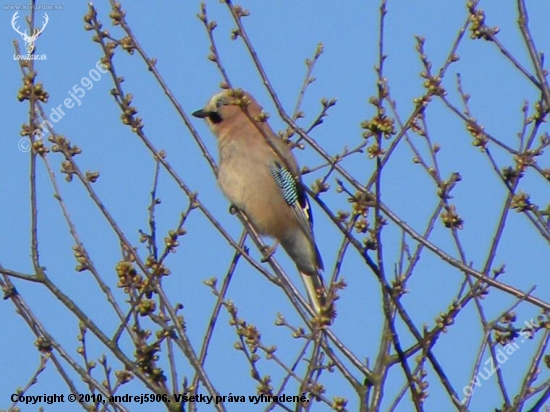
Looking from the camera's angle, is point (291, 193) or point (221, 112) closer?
point (291, 193)

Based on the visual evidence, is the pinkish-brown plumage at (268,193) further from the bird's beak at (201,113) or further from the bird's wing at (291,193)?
the bird's beak at (201,113)

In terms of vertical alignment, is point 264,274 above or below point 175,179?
below

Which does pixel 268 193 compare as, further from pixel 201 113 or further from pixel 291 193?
pixel 201 113

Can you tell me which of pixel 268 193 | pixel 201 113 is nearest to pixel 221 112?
pixel 201 113

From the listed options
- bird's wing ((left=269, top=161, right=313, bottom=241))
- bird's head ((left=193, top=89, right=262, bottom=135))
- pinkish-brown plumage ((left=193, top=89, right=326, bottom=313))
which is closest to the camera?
pinkish-brown plumage ((left=193, top=89, right=326, bottom=313))

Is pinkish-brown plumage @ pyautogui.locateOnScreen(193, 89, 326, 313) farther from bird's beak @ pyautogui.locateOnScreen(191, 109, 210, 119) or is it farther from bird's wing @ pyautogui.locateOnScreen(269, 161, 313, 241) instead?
bird's beak @ pyautogui.locateOnScreen(191, 109, 210, 119)

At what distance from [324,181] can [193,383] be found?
1.16 m

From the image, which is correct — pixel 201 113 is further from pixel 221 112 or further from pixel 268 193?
pixel 268 193

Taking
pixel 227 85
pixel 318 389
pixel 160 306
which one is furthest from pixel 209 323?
pixel 227 85

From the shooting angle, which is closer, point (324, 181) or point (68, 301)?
point (68, 301)

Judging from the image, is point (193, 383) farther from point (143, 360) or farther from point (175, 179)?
point (175, 179)

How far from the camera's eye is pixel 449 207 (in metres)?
4.37

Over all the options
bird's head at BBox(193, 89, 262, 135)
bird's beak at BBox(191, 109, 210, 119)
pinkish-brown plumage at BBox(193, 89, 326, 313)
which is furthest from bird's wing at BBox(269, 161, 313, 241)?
bird's beak at BBox(191, 109, 210, 119)

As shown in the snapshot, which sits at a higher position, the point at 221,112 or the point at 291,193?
the point at 221,112
